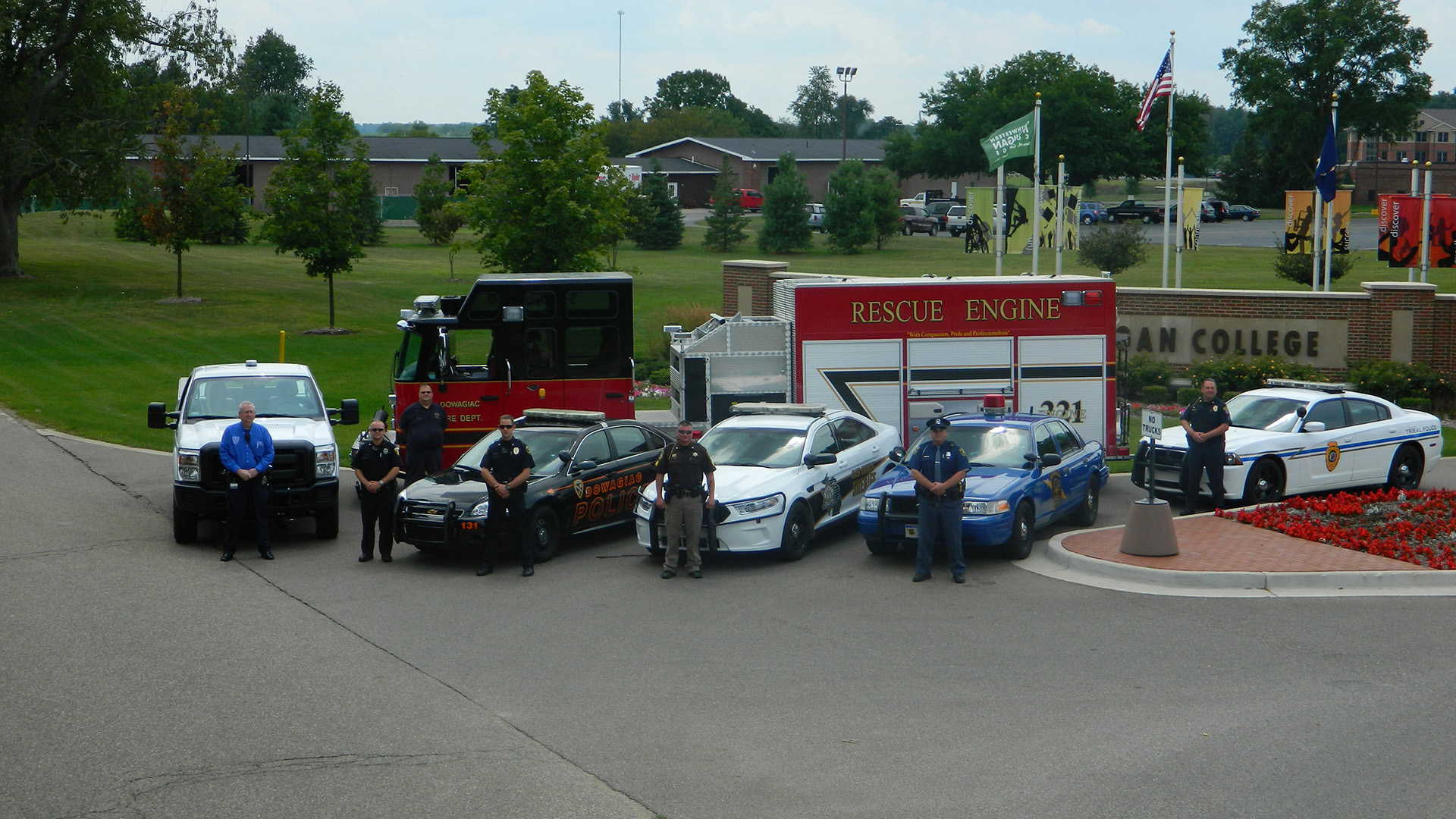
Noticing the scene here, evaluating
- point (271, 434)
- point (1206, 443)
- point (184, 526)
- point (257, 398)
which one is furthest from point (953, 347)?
point (184, 526)

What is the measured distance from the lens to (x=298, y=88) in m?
143

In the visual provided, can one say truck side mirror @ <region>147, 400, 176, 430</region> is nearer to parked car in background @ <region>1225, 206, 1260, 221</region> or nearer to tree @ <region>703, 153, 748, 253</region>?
tree @ <region>703, 153, 748, 253</region>

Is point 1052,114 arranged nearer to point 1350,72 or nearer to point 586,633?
point 1350,72

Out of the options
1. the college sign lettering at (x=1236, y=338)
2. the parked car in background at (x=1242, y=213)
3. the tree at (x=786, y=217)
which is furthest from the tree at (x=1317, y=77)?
the college sign lettering at (x=1236, y=338)

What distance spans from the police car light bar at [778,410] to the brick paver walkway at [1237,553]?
325cm

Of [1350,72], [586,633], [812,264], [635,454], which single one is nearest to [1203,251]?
[812,264]

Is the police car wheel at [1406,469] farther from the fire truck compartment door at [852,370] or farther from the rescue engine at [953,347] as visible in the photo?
the fire truck compartment door at [852,370]

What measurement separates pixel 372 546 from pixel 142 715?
5350 millimetres

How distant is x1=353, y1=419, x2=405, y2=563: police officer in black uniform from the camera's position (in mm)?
13586

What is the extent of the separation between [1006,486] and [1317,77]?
82.2 meters

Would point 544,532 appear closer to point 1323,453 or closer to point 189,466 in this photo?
point 189,466

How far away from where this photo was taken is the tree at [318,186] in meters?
34.3

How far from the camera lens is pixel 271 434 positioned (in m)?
14.8

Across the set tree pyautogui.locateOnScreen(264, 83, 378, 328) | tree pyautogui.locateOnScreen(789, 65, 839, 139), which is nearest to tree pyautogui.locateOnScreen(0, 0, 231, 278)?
tree pyautogui.locateOnScreen(264, 83, 378, 328)
